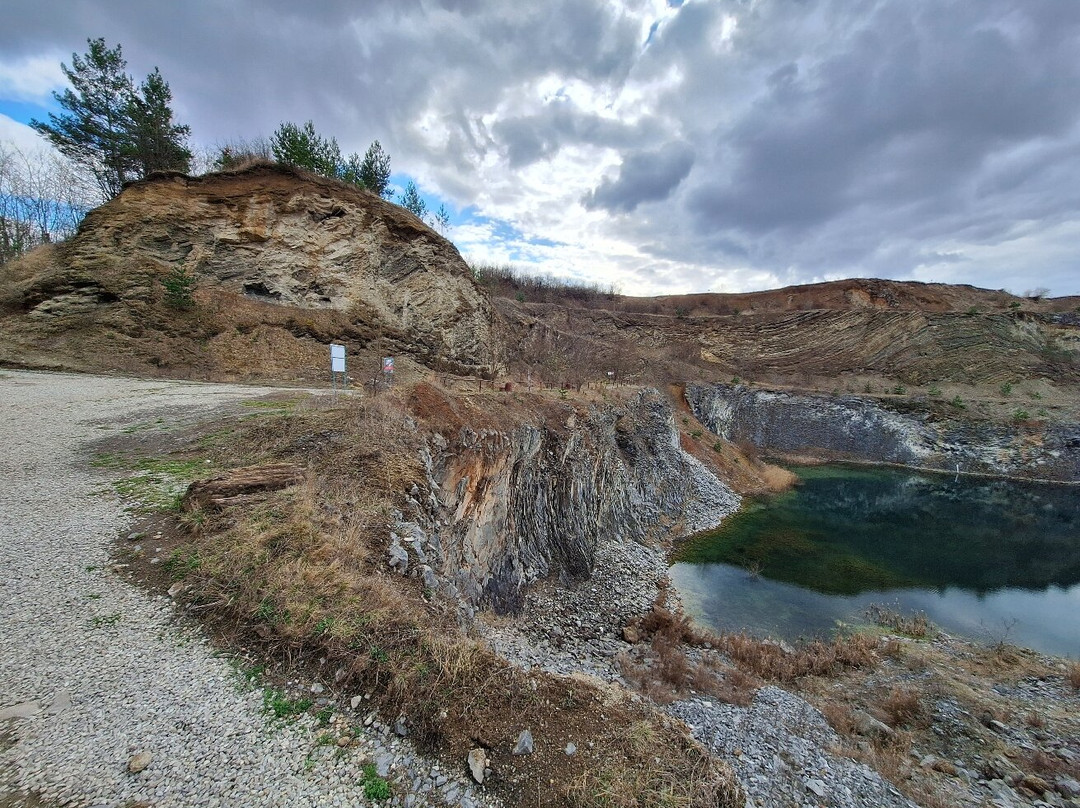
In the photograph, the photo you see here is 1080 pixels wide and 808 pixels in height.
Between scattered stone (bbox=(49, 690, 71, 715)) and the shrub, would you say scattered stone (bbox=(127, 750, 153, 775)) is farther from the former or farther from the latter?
the shrub

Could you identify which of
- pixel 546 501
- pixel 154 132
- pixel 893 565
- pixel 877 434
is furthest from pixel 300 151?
pixel 877 434

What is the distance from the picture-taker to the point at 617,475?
64.5 ft

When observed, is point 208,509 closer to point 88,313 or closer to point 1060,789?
point 1060,789

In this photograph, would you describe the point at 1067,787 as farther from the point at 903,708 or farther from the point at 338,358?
the point at 338,358

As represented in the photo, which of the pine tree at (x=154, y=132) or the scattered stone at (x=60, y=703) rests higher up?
the pine tree at (x=154, y=132)

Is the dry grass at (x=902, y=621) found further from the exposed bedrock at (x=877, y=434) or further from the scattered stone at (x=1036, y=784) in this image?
the exposed bedrock at (x=877, y=434)

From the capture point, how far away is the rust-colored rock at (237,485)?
6.27 m

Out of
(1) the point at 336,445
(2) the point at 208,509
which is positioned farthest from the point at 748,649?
(2) the point at 208,509

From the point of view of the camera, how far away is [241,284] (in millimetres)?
18875

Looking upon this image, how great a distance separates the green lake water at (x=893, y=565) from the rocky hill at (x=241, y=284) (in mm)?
16500

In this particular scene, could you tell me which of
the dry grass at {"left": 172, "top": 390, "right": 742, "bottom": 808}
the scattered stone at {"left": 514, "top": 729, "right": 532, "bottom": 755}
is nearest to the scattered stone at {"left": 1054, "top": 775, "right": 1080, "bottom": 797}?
the dry grass at {"left": 172, "top": 390, "right": 742, "bottom": 808}

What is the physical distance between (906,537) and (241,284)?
34649 millimetres

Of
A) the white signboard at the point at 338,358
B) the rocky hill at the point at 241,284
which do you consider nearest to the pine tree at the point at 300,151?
the rocky hill at the point at 241,284

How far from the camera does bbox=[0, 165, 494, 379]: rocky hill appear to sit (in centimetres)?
1576
